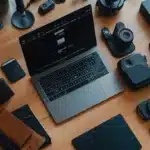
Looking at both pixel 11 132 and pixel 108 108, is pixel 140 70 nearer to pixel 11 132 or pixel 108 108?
pixel 108 108

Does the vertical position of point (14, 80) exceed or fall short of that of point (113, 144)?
it exceeds it

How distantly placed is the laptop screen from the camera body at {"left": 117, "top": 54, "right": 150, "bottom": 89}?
0.13 meters

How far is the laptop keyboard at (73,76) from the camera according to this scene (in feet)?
4.97

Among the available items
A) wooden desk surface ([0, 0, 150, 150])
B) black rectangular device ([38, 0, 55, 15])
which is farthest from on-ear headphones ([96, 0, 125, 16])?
black rectangular device ([38, 0, 55, 15])

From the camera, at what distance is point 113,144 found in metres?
1.45

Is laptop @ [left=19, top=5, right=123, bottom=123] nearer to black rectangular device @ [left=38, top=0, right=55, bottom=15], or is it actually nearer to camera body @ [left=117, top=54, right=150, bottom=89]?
camera body @ [left=117, top=54, right=150, bottom=89]

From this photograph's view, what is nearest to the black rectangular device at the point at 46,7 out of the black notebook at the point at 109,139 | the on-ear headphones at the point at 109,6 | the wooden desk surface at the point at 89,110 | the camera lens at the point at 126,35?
the wooden desk surface at the point at 89,110

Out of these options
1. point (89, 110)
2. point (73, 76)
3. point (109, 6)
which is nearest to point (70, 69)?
point (73, 76)

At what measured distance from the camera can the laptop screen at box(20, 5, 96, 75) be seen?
1.43m

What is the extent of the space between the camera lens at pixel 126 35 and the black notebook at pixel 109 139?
0.89 feet

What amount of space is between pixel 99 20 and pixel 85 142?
44 centimetres

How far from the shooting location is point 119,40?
1.55 meters

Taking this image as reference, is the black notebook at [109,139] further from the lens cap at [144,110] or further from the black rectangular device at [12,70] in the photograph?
the black rectangular device at [12,70]

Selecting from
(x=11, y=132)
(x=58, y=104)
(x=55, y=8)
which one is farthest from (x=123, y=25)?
(x=11, y=132)
